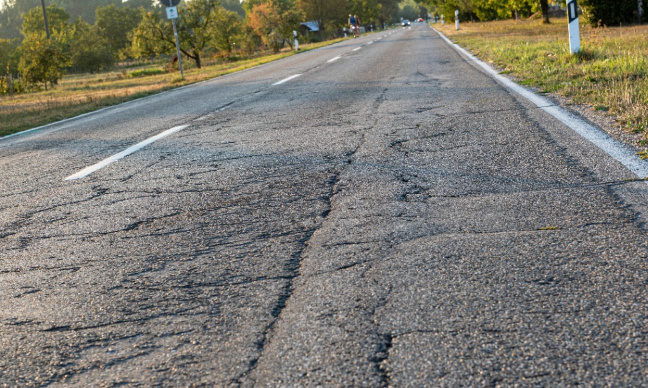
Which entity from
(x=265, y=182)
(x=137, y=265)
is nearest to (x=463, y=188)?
(x=265, y=182)

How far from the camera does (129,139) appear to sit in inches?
260

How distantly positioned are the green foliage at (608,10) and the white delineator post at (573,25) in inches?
630

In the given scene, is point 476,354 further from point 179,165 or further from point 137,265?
point 179,165

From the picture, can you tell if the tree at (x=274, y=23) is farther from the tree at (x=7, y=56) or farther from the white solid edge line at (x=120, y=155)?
the white solid edge line at (x=120, y=155)

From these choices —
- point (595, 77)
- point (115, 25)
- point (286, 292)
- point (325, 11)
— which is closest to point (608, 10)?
point (595, 77)

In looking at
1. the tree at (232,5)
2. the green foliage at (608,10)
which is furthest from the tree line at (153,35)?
the tree at (232,5)

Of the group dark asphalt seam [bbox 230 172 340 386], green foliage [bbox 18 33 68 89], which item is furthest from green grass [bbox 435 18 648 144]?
green foliage [bbox 18 33 68 89]

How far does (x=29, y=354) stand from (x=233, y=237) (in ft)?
3.90

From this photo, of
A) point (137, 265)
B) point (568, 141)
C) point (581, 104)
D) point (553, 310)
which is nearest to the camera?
point (553, 310)

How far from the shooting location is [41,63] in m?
28.7

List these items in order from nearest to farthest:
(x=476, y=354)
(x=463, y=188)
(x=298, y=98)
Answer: (x=476, y=354) < (x=463, y=188) < (x=298, y=98)

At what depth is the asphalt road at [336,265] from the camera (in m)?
1.88

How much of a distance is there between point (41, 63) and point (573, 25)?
2549cm

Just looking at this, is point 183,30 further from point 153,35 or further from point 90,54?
point 90,54
